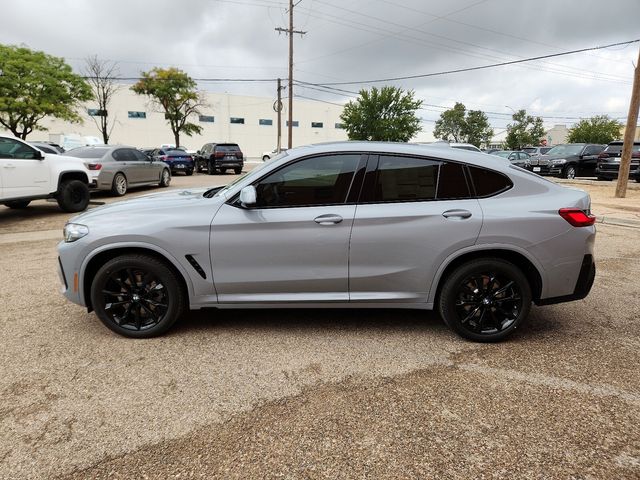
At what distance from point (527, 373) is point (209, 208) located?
2684 millimetres

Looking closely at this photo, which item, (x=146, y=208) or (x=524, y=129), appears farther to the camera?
(x=524, y=129)

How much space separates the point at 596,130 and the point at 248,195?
8616cm

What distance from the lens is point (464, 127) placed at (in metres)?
92.0

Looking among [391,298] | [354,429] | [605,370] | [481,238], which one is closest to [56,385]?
[354,429]

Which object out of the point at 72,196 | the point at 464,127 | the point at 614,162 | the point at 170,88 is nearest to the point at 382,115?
the point at 170,88

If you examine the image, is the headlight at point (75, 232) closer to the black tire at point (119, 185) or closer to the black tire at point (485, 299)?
the black tire at point (485, 299)

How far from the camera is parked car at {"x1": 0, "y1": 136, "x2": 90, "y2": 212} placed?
834cm

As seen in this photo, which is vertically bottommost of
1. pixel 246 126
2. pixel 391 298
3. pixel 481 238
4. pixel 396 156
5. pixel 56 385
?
pixel 56 385

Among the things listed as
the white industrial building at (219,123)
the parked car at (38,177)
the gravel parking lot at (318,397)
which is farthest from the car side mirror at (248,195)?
the white industrial building at (219,123)

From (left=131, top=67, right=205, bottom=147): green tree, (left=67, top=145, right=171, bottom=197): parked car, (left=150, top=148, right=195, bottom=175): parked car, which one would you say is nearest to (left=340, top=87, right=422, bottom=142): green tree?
(left=131, top=67, right=205, bottom=147): green tree

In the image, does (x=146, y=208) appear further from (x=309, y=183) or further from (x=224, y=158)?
(x=224, y=158)

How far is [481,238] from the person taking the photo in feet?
10.9

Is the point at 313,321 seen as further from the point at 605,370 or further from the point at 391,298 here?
the point at 605,370

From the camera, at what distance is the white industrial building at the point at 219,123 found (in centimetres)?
5716
